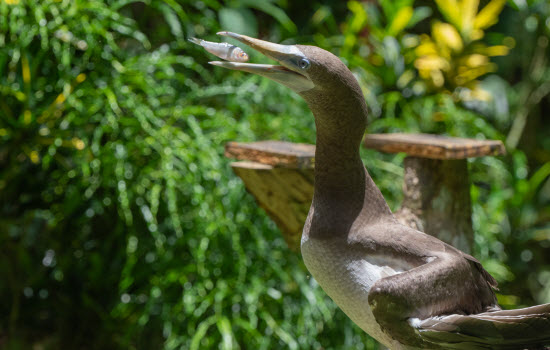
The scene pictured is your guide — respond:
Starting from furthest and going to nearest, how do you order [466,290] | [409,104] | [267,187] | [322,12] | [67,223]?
[322,12]
[409,104]
[67,223]
[267,187]
[466,290]

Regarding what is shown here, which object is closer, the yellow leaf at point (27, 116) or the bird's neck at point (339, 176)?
the bird's neck at point (339, 176)

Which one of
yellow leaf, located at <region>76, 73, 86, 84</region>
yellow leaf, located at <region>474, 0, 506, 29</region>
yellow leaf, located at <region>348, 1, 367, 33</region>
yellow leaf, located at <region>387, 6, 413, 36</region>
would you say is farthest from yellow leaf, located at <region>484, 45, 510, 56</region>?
yellow leaf, located at <region>76, 73, 86, 84</region>

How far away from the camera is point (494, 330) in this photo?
73 centimetres

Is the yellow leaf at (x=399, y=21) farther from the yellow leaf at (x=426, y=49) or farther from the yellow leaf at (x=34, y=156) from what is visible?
the yellow leaf at (x=34, y=156)

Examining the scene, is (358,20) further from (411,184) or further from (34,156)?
(34,156)

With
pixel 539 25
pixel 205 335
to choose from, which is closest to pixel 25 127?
pixel 205 335

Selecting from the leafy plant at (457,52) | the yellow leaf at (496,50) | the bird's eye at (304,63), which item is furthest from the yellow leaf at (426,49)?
the bird's eye at (304,63)

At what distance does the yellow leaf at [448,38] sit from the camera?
9.46 feet

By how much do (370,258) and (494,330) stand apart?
0.67 feet

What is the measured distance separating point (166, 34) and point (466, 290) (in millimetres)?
1933

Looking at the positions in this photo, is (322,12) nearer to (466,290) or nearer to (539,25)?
(539,25)

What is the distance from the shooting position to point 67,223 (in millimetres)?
2111

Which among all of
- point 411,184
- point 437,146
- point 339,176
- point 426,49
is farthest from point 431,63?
point 339,176

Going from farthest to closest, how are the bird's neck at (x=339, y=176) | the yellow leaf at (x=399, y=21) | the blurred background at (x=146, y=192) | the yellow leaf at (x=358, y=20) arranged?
1. the yellow leaf at (x=399, y=21)
2. the yellow leaf at (x=358, y=20)
3. the blurred background at (x=146, y=192)
4. the bird's neck at (x=339, y=176)
